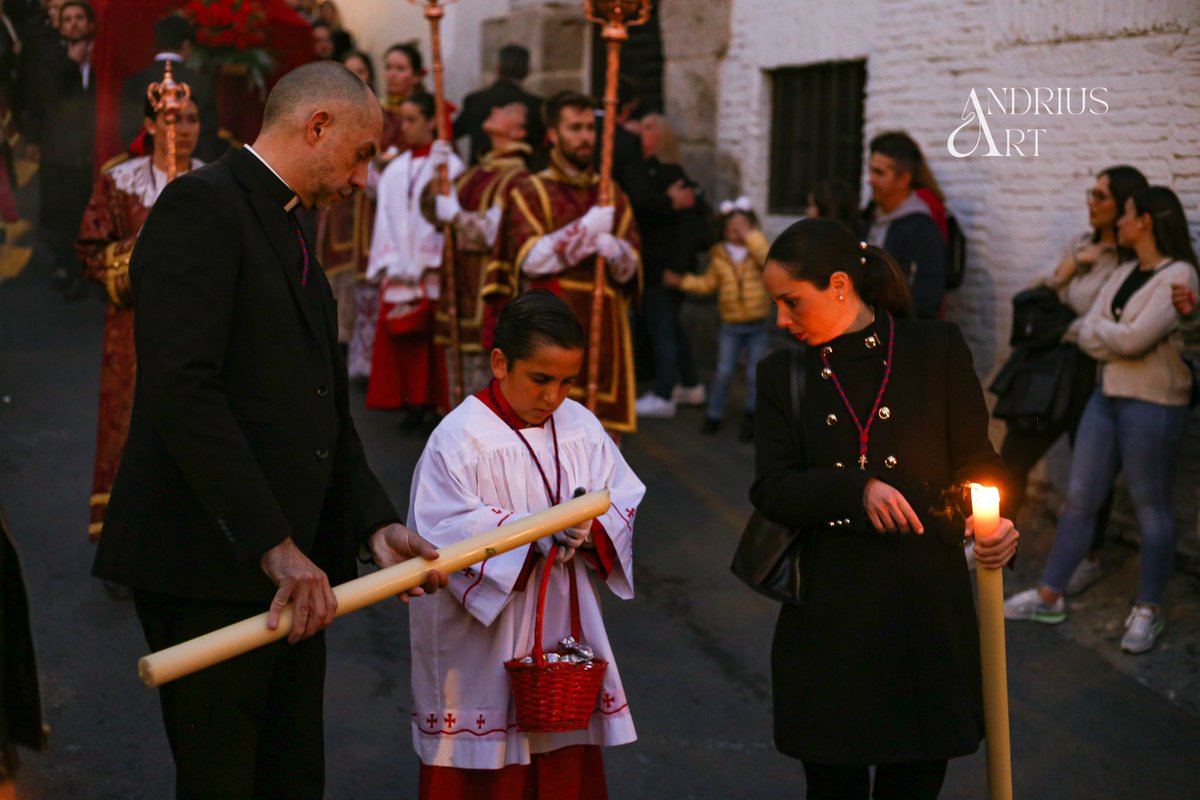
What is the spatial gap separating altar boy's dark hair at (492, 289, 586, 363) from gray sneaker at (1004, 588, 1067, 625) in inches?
137

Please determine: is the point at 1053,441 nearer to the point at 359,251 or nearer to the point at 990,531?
the point at 990,531

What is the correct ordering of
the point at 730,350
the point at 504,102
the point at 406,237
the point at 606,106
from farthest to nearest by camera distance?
the point at 504,102 → the point at 730,350 → the point at 406,237 → the point at 606,106

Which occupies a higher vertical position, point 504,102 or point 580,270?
point 504,102

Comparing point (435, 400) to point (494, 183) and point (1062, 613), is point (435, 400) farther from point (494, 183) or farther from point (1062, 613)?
point (1062, 613)

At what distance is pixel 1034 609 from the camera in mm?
6543

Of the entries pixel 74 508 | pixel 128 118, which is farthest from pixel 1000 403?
pixel 128 118

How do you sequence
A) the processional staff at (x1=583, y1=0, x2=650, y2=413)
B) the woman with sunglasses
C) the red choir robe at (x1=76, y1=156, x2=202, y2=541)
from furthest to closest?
the processional staff at (x1=583, y1=0, x2=650, y2=413) → the woman with sunglasses → the red choir robe at (x1=76, y1=156, x2=202, y2=541)

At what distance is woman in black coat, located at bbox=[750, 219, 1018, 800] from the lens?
3.47 m

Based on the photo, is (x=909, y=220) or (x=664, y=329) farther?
(x=664, y=329)

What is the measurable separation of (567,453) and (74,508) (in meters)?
4.52

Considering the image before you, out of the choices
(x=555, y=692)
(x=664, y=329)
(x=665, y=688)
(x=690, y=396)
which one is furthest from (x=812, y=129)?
(x=555, y=692)

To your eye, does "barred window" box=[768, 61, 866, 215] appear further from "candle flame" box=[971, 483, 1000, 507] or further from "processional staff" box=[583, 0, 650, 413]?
"candle flame" box=[971, 483, 1000, 507]

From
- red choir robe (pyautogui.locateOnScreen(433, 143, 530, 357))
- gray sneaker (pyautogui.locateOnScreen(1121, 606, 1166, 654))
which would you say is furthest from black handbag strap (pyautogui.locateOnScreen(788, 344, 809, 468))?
red choir robe (pyautogui.locateOnScreen(433, 143, 530, 357))

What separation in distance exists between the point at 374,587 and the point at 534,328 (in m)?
1.03
